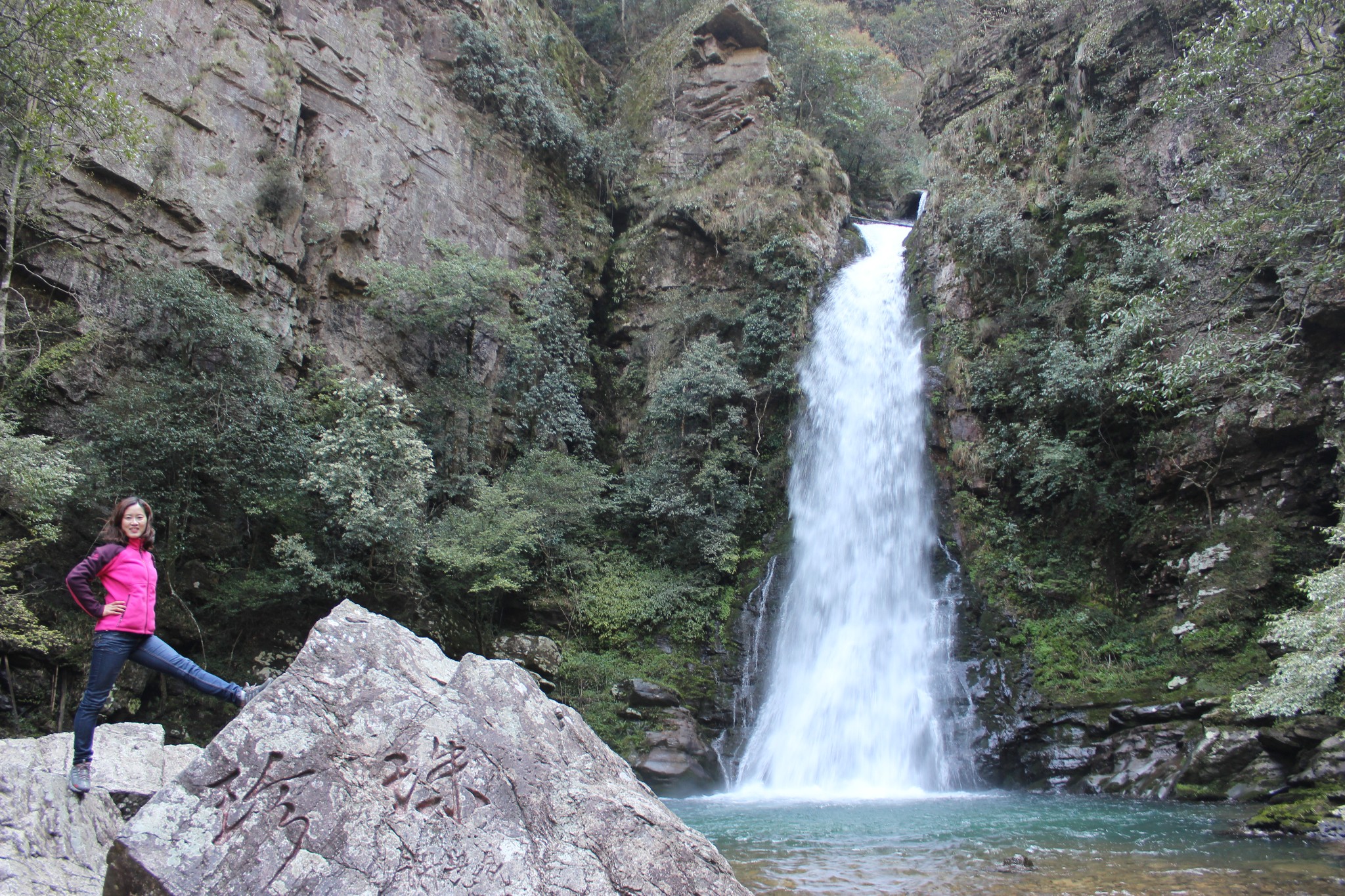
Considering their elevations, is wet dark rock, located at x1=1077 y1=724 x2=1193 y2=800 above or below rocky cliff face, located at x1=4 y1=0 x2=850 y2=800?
below

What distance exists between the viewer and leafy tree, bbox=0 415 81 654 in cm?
771

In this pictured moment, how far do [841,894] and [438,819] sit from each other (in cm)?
331

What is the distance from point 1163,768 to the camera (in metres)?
9.09

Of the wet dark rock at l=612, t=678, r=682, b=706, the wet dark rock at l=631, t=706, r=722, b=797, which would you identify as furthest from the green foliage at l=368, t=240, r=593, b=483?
the wet dark rock at l=631, t=706, r=722, b=797

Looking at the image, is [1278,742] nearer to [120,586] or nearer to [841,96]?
[120,586]

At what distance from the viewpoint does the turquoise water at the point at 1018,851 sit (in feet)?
16.8

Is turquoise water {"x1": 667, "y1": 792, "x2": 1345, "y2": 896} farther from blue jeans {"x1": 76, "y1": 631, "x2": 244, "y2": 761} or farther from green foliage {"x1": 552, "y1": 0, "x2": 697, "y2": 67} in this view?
green foliage {"x1": 552, "y1": 0, "x2": 697, "y2": 67}

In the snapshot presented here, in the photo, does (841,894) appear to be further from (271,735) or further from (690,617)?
(690,617)

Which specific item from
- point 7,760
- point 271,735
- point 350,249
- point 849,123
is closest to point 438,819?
point 271,735

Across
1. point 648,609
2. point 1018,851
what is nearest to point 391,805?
point 1018,851

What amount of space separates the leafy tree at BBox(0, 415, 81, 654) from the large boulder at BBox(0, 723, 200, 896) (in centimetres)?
384

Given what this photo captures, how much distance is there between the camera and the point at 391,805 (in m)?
3.32

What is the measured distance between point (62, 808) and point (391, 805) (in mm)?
2246

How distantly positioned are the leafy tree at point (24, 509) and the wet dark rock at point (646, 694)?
804 centimetres
